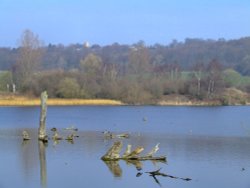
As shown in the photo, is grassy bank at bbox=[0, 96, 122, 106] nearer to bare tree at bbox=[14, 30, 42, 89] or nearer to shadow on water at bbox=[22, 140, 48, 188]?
bare tree at bbox=[14, 30, 42, 89]

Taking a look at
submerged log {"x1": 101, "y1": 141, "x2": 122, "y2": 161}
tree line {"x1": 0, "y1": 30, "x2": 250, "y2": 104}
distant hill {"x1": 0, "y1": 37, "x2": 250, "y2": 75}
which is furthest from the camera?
distant hill {"x1": 0, "y1": 37, "x2": 250, "y2": 75}

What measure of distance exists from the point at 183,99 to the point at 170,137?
181 feet

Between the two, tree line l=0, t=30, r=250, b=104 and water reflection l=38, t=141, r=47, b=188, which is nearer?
water reflection l=38, t=141, r=47, b=188

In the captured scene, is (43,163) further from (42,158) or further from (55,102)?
(55,102)

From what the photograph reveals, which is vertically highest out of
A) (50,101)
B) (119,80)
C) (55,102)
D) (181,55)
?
(181,55)

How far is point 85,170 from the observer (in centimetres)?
2316

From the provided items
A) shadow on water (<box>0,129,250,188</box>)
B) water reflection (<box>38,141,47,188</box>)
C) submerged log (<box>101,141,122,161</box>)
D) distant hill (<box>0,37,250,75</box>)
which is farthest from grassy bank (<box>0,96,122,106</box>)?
submerged log (<box>101,141,122,161</box>)

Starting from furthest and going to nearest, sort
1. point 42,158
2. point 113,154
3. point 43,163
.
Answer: point 42,158 < point 113,154 < point 43,163

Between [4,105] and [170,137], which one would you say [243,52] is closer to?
[4,105]

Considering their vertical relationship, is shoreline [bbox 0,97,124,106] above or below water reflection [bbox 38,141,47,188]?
below

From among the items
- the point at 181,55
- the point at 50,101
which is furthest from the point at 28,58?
the point at 181,55

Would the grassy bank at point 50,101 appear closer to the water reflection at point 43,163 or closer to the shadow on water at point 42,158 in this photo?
the shadow on water at point 42,158

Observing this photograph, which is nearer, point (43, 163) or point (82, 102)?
point (43, 163)

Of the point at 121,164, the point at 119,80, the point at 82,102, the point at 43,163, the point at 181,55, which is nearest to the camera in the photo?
the point at 121,164
